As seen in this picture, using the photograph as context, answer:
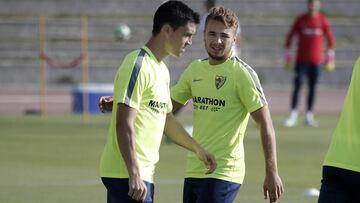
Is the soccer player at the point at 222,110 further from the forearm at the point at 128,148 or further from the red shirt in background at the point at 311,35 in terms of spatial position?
the red shirt in background at the point at 311,35

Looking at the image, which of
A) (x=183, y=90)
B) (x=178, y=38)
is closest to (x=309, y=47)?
(x=183, y=90)

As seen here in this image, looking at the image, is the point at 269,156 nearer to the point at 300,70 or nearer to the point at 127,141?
the point at 127,141

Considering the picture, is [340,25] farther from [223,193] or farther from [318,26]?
[223,193]

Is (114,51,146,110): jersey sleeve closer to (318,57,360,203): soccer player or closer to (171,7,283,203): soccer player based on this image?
(171,7,283,203): soccer player

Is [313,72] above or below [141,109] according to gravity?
below

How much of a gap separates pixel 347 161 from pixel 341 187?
0.16 m

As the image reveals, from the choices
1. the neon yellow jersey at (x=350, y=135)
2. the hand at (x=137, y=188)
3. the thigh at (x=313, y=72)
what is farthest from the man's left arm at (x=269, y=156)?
the thigh at (x=313, y=72)

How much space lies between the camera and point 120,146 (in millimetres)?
6602

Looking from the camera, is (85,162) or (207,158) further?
(85,162)

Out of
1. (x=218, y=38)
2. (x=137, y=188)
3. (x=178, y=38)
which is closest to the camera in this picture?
(x=137, y=188)

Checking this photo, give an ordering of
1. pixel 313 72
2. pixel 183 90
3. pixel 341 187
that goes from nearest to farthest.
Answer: pixel 341 187
pixel 183 90
pixel 313 72

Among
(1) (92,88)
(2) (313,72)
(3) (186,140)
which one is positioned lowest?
(1) (92,88)

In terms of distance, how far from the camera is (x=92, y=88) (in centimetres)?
2355

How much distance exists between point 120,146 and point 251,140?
11.2 metres
